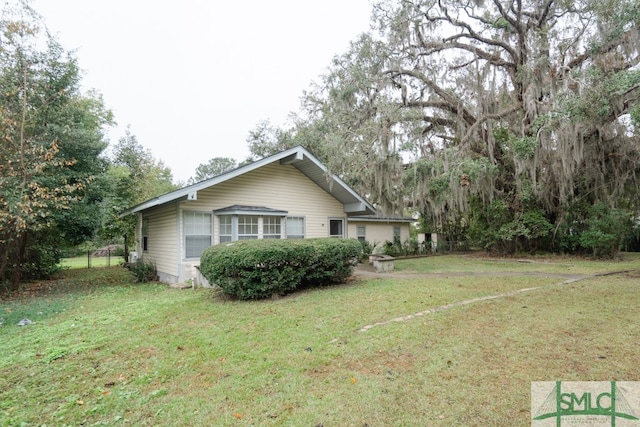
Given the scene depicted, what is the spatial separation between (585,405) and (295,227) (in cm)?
1023

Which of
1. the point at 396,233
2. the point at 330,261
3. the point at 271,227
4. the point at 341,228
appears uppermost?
the point at 271,227

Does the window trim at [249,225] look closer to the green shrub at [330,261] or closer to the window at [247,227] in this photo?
the window at [247,227]

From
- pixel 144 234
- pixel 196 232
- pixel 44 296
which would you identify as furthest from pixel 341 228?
pixel 44 296

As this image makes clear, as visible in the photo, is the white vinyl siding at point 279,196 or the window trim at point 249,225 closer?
the white vinyl siding at point 279,196

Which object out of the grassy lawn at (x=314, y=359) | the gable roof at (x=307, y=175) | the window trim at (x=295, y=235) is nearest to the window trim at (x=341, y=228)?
the gable roof at (x=307, y=175)

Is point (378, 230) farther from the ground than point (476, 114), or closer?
closer

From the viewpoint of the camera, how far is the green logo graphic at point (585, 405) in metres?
2.50

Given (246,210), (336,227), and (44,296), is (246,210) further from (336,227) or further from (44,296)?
(44,296)

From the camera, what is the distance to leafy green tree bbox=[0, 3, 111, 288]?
802 centimetres

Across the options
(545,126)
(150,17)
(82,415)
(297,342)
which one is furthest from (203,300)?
(150,17)

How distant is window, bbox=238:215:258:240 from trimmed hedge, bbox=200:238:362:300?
3.34 meters

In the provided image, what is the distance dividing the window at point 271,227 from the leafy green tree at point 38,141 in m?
5.32

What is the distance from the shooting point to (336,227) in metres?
13.6

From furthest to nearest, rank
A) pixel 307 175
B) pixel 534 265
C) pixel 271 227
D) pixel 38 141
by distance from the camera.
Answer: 1. pixel 307 175
2. pixel 534 265
3. pixel 271 227
4. pixel 38 141
